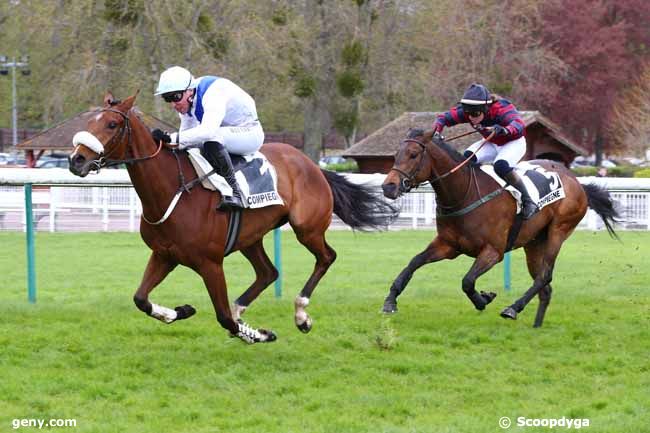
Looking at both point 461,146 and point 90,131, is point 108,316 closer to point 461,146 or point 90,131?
point 90,131

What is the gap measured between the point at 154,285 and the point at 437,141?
7.96 ft

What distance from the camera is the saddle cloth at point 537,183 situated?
7.99 meters

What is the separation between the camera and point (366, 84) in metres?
31.0

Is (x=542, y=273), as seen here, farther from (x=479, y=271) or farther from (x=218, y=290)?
(x=218, y=290)

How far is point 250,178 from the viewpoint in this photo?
6762 millimetres

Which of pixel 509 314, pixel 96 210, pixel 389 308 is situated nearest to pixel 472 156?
pixel 509 314

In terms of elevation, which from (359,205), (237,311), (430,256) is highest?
(359,205)

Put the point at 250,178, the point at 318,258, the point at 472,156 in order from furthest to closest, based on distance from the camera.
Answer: the point at 472,156, the point at 318,258, the point at 250,178

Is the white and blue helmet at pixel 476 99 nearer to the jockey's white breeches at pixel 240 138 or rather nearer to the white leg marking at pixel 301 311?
the jockey's white breeches at pixel 240 138

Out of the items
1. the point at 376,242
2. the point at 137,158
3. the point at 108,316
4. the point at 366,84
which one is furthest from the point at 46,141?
the point at 137,158

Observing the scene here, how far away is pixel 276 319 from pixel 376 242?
9.49 metres

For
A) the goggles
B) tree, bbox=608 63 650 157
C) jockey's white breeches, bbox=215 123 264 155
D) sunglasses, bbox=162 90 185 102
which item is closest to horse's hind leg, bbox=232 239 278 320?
jockey's white breeches, bbox=215 123 264 155

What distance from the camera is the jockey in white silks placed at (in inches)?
253

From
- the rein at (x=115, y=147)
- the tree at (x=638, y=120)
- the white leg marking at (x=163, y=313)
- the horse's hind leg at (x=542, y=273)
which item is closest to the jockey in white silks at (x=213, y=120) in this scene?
the rein at (x=115, y=147)
